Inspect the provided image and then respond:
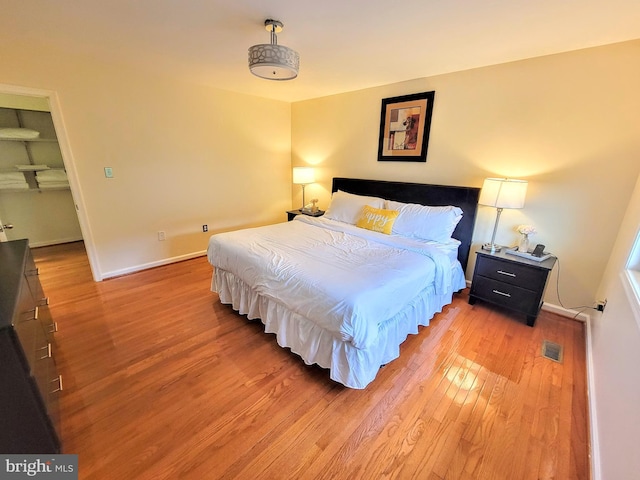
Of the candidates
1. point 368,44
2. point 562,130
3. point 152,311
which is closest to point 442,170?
point 562,130

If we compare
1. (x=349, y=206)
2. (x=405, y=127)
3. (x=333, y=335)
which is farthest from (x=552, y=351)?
(x=405, y=127)

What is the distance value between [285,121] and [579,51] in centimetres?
344

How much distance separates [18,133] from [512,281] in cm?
603

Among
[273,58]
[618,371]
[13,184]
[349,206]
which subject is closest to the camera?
[618,371]

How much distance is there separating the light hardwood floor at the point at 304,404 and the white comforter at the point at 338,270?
0.43 metres

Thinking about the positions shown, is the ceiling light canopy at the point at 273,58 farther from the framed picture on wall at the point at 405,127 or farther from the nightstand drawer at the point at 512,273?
the nightstand drawer at the point at 512,273

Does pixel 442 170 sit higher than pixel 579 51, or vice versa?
pixel 579 51

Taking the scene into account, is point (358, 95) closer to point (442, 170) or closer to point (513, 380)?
point (442, 170)

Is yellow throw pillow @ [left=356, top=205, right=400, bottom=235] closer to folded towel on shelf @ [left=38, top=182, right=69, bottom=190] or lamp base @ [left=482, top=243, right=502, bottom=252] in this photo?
lamp base @ [left=482, top=243, right=502, bottom=252]

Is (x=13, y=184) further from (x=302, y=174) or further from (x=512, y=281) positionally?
(x=512, y=281)

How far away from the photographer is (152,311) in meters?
2.47

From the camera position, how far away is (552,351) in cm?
203

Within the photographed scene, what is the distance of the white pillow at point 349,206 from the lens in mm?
3158

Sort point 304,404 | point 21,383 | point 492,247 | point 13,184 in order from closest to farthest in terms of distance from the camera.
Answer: point 21,383
point 304,404
point 492,247
point 13,184
